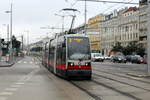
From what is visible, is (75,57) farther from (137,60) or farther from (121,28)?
(121,28)

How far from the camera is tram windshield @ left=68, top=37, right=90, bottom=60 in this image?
78.0 ft

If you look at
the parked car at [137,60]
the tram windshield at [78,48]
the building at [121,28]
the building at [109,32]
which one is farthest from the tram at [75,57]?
the building at [109,32]

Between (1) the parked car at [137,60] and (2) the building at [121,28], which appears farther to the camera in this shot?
(2) the building at [121,28]

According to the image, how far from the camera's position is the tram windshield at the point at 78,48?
23766 mm

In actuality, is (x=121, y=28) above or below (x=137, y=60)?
above

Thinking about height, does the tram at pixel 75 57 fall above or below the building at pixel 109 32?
below

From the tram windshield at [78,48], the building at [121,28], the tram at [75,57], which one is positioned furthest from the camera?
the building at [121,28]

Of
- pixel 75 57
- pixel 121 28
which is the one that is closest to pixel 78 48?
pixel 75 57

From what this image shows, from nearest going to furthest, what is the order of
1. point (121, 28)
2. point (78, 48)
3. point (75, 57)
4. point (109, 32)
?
point (75, 57)
point (78, 48)
point (121, 28)
point (109, 32)

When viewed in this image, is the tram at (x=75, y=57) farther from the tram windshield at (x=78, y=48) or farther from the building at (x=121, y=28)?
the building at (x=121, y=28)

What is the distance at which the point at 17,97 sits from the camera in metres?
14.5

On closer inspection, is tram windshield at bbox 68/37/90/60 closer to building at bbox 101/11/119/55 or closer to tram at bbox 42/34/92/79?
tram at bbox 42/34/92/79

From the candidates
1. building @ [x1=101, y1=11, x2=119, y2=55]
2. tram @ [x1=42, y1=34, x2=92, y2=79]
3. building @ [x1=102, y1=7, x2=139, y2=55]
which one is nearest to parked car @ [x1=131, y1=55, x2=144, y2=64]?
tram @ [x1=42, y1=34, x2=92, y2=79]

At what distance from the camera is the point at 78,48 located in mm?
24047
